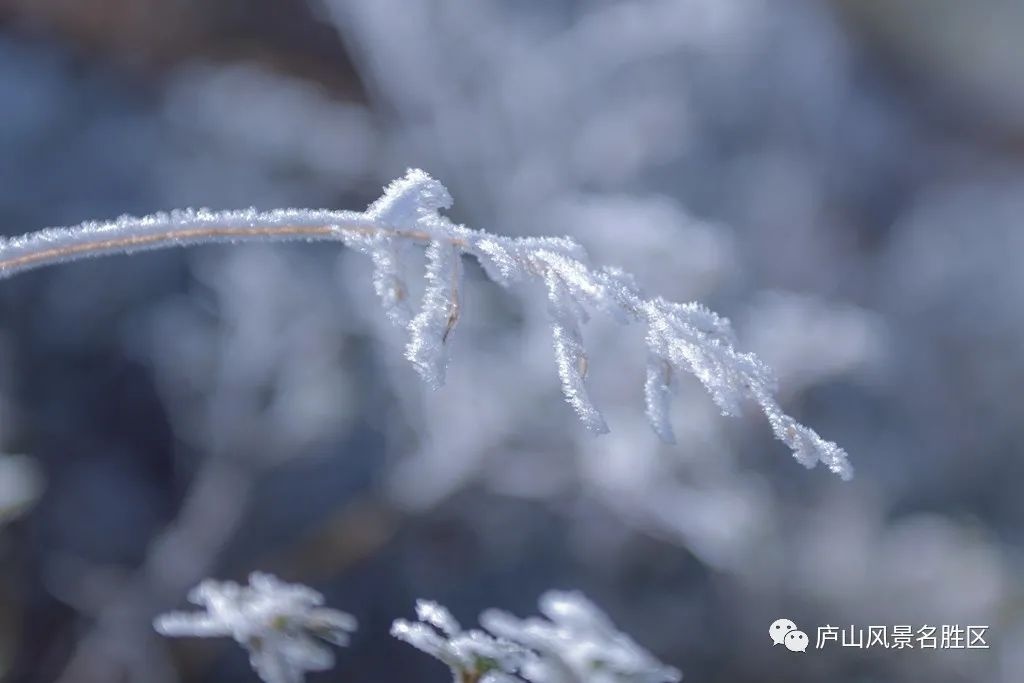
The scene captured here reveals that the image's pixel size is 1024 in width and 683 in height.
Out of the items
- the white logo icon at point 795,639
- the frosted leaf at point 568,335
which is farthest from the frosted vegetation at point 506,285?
the white logo icon at point 795,639

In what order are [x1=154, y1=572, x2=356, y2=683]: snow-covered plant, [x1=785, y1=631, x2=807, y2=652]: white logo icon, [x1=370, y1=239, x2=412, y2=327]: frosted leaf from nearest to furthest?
[x1=370, y1=239, x2=412, y2=327]: frosted leaf, [x1=154, y1=572, x2=356, y2=683]: snow-covered plant, [x1=785, y1=631, x2=807, y2=652]: white logo icon

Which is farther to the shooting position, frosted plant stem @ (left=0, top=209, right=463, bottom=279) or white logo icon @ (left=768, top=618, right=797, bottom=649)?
white logo icon @ (left=768, top=618, right=797, bottom=649)

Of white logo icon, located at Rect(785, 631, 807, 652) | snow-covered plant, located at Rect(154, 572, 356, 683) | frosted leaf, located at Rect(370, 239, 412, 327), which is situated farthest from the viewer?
white logo icon, located at Rect(785, 631, 807, 652)

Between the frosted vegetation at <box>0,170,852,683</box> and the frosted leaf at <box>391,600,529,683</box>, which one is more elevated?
the frosted vegetation at <box>0,170,852,683</box>

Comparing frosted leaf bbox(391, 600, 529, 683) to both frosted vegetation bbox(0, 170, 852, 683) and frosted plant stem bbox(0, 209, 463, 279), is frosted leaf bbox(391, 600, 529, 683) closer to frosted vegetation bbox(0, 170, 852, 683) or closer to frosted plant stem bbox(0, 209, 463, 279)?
frosted vegetation bbox(0, 170, 852, 683)

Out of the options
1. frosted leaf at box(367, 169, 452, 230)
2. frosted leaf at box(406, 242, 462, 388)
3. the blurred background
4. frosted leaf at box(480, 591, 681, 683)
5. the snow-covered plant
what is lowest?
the snow-covered plant

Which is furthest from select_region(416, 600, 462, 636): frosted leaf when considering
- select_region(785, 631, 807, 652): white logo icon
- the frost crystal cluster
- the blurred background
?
select_region(785, 631, 807, 652): white logo icon

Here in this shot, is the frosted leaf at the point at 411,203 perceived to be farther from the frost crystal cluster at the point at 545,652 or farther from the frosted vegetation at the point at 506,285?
the frost crystal cluster at the point at 545,652

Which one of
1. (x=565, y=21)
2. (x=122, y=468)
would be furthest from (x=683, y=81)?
(x=122, y=468)
